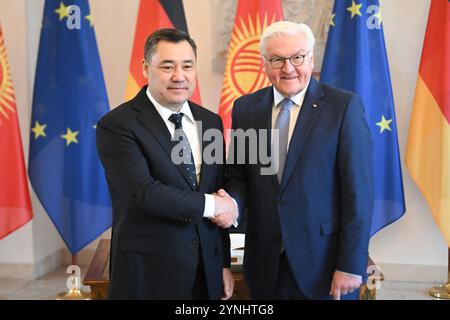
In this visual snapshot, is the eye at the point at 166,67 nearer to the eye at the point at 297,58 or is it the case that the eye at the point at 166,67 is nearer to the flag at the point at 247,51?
the eye at the point at 297,58

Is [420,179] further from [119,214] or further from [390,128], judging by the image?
[119,214]

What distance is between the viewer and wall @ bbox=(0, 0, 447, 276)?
142 inches

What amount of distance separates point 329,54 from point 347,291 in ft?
6.80

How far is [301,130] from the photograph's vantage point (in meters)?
1.60

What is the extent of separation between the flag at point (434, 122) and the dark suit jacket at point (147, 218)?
219 centimetres

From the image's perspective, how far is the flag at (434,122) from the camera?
3.24 m

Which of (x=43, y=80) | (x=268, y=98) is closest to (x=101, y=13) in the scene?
(x=43, y=80)

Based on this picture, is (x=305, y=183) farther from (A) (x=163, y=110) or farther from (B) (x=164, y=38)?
(B) (x=164, y=38)

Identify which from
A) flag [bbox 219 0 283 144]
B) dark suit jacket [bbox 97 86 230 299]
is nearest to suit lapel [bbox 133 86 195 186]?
dark suit jacket [bbox 97 86 230 299]

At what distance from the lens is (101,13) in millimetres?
3873

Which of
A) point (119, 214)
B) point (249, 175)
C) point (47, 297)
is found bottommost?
point (47, 297)

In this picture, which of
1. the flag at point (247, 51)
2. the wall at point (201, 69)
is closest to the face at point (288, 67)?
the flag at point (247, 51)

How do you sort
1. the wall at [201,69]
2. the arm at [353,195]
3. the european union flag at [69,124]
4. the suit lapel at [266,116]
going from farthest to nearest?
the wall at [201,69] < the european union flag at [69,124] < the suit lapel at [266,116] < the arm at [353,195]

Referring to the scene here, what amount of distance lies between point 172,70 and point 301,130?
44 centimetres
